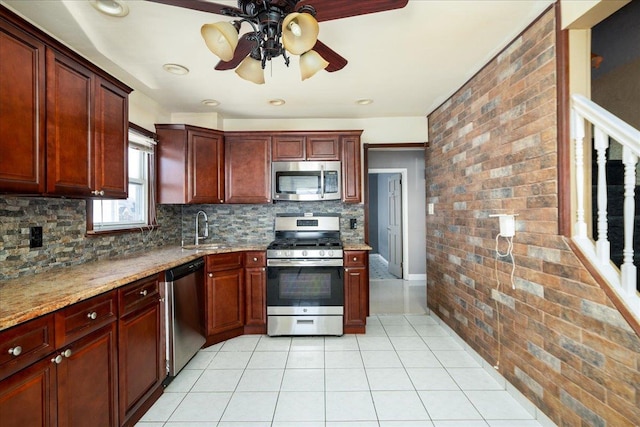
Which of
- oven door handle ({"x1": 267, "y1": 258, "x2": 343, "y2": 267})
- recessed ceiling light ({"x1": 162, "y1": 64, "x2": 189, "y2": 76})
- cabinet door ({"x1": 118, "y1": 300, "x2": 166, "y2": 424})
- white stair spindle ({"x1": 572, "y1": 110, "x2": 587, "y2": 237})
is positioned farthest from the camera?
oven door handle ({"x1": 267, "y1": 258, "x2": 343, "y2": 267})

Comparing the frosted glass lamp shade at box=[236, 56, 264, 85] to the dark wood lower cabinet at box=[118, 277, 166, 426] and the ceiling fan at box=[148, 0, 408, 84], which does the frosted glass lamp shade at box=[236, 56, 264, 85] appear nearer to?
the ceiling fan at box=[148, 0, 408, 84]

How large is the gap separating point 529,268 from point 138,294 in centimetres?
241

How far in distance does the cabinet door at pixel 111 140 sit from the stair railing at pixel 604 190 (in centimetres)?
269

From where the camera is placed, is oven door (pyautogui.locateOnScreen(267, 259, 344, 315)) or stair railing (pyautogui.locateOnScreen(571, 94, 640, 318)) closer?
stair railing (pyautogui.locateOnScreen(571, 94, 640, 318))

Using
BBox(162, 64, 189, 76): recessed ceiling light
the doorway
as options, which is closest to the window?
BBox(162, 64, 189, 76): recessed ceiling light

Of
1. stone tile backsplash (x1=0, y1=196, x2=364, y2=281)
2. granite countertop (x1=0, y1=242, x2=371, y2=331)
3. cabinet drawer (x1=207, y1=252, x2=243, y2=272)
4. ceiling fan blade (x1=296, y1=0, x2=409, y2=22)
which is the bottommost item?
cabinet drawer (x1=207, y1=252, x2=243, y2=272)

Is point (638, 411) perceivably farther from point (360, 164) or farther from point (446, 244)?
point (360, 164)

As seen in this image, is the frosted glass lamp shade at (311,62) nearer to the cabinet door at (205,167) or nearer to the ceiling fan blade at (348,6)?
the ceiling fan blade at (348,6)

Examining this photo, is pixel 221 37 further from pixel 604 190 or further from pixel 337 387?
pixel 337 387

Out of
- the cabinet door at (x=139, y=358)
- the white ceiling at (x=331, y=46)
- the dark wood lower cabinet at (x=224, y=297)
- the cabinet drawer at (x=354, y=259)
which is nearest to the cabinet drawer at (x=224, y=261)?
the dark wood lower cabinet at (x=224, y=297)

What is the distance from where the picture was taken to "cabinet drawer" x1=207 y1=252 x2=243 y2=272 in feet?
9.12

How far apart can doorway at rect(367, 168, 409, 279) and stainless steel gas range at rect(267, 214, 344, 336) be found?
2693 mm

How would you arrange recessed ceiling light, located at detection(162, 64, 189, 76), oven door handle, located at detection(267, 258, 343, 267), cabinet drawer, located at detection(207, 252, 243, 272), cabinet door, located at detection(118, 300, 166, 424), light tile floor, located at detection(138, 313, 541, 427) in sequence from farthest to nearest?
oven door handle, located at detection(267, 258, 343, 267)
cabinet drawer, located at detection(207, 252, 243, 272)
recessed ceiling light, located at detection(162, 64, 189, 76)
light tile floor, located at detection(138, 313, 541, 427)
cabinet door, located at detection(118, 300, 166, 424)

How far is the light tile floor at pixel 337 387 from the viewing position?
182cm
